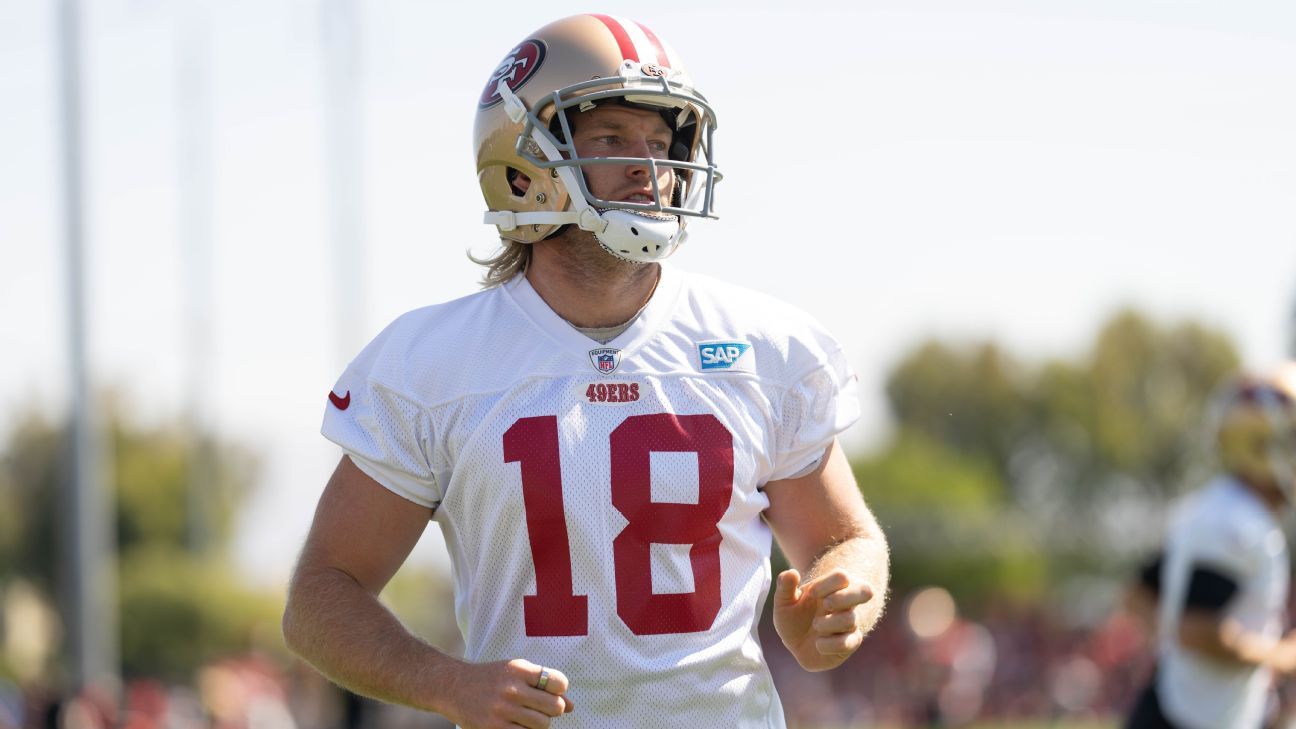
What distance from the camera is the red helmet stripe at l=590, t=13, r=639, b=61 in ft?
11.5

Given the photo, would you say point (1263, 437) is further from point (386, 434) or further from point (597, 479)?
point (386, 434)

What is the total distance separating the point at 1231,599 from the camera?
668cm

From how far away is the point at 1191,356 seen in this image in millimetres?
60188

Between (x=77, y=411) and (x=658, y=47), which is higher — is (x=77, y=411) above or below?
below

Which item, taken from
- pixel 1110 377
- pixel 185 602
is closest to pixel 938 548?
pixel 185 602

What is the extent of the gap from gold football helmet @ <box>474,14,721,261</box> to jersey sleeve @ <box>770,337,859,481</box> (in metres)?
0.38

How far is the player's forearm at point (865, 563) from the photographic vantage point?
3.37 m

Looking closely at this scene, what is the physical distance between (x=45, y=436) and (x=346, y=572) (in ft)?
170

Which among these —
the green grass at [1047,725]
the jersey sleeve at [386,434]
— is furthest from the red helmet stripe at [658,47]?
the green grass at [1047,725]

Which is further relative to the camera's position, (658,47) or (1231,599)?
(1231,599)

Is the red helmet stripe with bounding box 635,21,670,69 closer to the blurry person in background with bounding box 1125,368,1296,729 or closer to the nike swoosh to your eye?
the nike swoosh

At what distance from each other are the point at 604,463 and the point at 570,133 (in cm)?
67

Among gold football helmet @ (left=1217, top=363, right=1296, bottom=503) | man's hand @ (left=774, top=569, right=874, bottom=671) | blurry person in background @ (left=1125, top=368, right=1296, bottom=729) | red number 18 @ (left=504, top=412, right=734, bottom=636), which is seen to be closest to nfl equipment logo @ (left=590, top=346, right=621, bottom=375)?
red number 18 @ (left=504, top=412, right=734, bottom=636)

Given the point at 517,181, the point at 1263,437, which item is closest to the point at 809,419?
the point at 517,181
